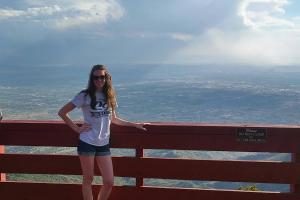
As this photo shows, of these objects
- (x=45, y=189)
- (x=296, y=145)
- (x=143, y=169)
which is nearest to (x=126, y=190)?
(x=143, y=169)

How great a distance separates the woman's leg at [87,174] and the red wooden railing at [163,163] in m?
0.40

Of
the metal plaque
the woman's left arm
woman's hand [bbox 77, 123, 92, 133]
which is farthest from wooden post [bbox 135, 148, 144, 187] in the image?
the metal plaque

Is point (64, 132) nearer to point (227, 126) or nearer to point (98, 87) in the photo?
point (98, 87)

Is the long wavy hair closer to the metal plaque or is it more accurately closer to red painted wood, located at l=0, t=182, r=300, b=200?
red painted wood, located at l=0, t=182, r=300, b=200

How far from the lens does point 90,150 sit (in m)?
4.93

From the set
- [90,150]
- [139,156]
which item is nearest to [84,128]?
[90,150]

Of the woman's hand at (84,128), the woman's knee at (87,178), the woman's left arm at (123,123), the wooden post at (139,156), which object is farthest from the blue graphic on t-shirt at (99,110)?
the wooden post at (139,156)

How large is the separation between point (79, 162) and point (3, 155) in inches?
33.4

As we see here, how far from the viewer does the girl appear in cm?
491

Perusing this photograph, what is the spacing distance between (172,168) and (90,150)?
946 millimetres

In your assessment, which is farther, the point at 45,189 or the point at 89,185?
the point at 45,189

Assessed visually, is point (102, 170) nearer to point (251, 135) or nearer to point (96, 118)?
point (96, 118)

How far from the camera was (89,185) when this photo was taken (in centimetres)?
505

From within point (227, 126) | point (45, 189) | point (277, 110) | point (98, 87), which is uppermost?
point (98, 87)
